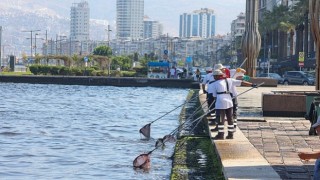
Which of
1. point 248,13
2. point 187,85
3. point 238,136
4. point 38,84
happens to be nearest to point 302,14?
point 187,85

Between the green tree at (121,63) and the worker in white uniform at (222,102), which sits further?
the green tree at (121,63)

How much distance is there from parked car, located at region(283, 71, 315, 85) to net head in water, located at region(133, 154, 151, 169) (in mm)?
47162

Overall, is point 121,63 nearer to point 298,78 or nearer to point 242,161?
point 298,78

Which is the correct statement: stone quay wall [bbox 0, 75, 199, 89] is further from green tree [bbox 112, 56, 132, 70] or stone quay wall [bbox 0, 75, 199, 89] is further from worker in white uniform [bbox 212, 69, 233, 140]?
worker in white uniform [bbox 212, 69, 233, 140]

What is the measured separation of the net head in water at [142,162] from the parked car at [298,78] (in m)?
47.2

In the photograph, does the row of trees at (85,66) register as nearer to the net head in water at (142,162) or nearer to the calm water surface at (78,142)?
the calm water surface at (78,142)

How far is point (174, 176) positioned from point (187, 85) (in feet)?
193

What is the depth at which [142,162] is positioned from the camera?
17.4 metres

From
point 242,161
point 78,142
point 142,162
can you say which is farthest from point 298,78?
point 242,161

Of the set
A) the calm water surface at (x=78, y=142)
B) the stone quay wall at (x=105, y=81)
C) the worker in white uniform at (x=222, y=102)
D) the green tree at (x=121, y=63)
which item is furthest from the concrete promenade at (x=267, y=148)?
the green tree at (x=121, y=63)

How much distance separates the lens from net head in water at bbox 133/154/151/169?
17312 mm

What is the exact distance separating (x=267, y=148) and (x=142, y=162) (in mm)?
2502

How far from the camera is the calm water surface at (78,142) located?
17172 millimetres

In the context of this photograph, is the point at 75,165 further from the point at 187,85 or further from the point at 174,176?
the point at 187,85
